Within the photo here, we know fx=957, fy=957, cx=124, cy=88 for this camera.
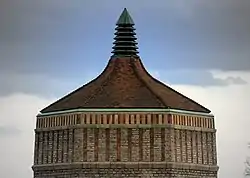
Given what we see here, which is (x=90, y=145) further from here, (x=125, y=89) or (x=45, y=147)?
(x=125, y=89)

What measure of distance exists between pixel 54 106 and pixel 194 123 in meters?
7.89

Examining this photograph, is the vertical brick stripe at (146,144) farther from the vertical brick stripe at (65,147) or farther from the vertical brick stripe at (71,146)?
the vertical brick stripe at (65,147)

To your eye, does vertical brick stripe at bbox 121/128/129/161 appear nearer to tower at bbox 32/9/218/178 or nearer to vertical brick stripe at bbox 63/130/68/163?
tower at bbox 32/9/218/178

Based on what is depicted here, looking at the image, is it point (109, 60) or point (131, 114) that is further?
point (109, 60)

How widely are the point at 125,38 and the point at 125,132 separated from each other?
22.9ft

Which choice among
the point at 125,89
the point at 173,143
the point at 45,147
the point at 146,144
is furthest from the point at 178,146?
the point at 45,147

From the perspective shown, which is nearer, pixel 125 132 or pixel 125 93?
pixel 125 132

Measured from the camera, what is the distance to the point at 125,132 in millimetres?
50594

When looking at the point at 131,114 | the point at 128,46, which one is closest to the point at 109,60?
the point at 128,46

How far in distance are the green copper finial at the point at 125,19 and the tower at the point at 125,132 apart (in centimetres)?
272

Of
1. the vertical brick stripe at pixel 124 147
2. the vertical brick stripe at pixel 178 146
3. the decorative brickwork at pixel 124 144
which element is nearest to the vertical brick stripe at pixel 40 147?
the decorative brickwork at pixel 124 144

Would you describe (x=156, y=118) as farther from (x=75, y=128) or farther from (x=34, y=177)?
(x=34, y=177)

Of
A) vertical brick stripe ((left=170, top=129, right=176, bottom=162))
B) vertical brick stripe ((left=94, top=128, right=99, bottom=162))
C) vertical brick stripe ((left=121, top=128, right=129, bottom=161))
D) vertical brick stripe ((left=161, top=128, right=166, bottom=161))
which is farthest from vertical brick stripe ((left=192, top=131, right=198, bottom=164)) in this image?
vertical brick stripe ((left=94, top=128, right=99, bottom=162))

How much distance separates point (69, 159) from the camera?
5125 cm
